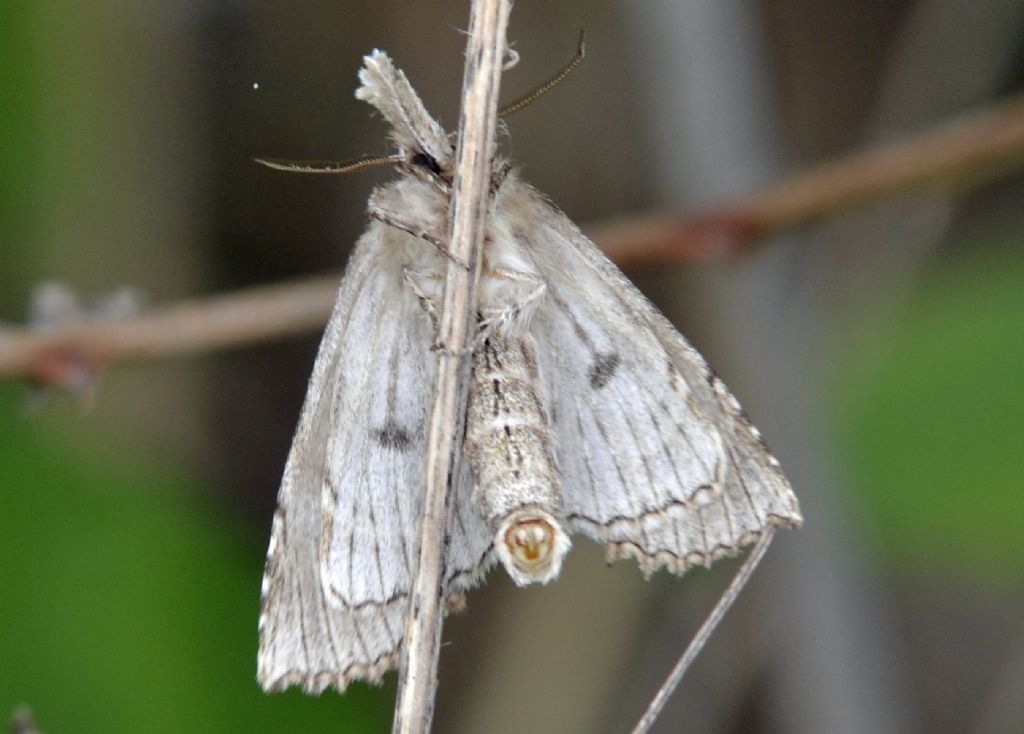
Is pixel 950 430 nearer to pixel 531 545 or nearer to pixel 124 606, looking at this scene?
pixel 531 545

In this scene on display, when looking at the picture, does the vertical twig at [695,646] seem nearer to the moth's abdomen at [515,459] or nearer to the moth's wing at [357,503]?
the moth's abdomen at [515,459]

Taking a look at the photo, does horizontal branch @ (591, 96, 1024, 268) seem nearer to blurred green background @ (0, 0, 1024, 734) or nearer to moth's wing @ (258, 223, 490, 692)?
blurred green background @ (0, 0, 1024, 734)

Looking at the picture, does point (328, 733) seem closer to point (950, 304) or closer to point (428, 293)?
point (428, 293)

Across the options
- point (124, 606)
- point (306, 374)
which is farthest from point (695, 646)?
point (306, 374)

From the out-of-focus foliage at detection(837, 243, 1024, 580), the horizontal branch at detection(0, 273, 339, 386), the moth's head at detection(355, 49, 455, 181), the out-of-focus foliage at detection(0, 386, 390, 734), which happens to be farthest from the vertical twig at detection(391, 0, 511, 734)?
the out-of-focus foliage at detection(837, 243, 1024, 580)

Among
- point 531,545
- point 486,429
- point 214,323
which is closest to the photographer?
point 531,545

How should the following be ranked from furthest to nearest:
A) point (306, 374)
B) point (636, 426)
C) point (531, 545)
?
point (306, 374)
point (636, 426)
point (531, 545)
